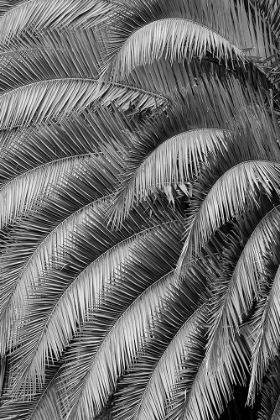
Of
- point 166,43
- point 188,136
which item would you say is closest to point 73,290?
point 188,136

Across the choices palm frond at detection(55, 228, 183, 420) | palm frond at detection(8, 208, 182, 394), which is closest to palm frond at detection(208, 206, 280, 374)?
palm frond at detection(55, 228, 183, 420)

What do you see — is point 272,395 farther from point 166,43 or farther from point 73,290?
point 166,43

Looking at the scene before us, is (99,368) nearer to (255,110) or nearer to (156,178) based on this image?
(156,178)

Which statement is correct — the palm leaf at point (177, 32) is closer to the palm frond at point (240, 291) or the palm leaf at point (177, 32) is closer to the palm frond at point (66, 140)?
the palm frond at point (66, 140)

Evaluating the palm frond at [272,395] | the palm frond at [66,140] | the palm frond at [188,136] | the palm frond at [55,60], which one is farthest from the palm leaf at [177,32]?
the palm frond at [272,395]

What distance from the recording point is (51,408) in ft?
19.4

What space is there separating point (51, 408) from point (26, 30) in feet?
11.2

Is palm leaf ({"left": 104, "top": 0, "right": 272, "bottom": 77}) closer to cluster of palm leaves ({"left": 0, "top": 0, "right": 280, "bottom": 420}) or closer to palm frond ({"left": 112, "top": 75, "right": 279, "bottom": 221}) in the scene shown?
cluster of palm leaves ({"left": 0, "top": 0, "right": 280, "bottom": 420})

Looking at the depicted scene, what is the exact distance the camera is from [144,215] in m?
5.63

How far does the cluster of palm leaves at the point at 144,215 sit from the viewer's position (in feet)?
15.5

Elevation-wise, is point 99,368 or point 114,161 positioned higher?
point 114,161

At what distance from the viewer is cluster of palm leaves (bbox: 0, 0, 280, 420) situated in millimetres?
4734

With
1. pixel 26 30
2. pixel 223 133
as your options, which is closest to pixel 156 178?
pixel 223 133

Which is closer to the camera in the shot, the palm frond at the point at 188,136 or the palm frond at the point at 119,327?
the palm frond at the point at 188,136
